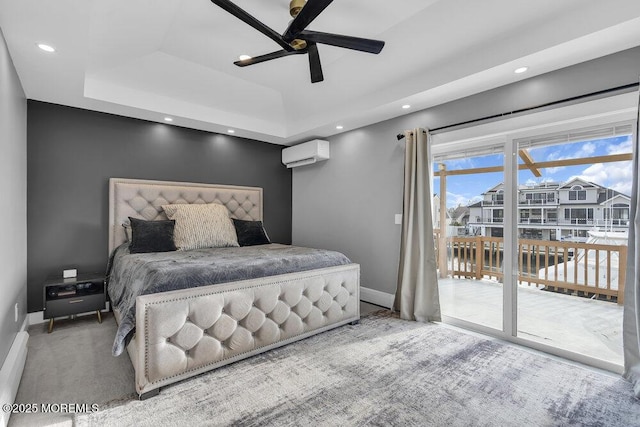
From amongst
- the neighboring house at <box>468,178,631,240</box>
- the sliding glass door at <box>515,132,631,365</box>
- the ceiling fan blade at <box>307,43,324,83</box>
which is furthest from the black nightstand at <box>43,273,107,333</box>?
the sliding glass door at <box>515,132,631,365</box>

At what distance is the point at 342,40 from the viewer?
2168 mm

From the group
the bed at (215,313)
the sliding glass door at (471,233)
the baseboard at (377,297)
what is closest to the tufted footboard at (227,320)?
the bed at (215,313)

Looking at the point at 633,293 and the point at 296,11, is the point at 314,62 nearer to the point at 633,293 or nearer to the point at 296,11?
the point at 296,11

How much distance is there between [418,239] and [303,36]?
2.30 metres

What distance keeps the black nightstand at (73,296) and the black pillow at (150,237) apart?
0.50 meters

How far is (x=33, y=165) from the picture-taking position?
3.16 m

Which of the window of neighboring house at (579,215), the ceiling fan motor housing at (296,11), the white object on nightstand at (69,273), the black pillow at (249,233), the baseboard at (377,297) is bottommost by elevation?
the baseboard at (377,297)

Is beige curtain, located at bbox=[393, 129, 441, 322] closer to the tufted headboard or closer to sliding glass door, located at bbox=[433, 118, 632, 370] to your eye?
sliding glass door, located at bbox=[433, 118, 632, 370]

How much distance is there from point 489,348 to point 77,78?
14.2 feet

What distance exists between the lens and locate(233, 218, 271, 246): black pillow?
3.97 meters

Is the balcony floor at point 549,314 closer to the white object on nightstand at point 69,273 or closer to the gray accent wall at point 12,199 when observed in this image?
the gray accent wall at point 12,199

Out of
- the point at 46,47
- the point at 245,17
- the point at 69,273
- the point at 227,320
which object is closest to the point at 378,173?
the point at 245,17

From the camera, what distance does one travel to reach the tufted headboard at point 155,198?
3.58 metres

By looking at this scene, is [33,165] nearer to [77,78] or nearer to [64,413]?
[77,78]
